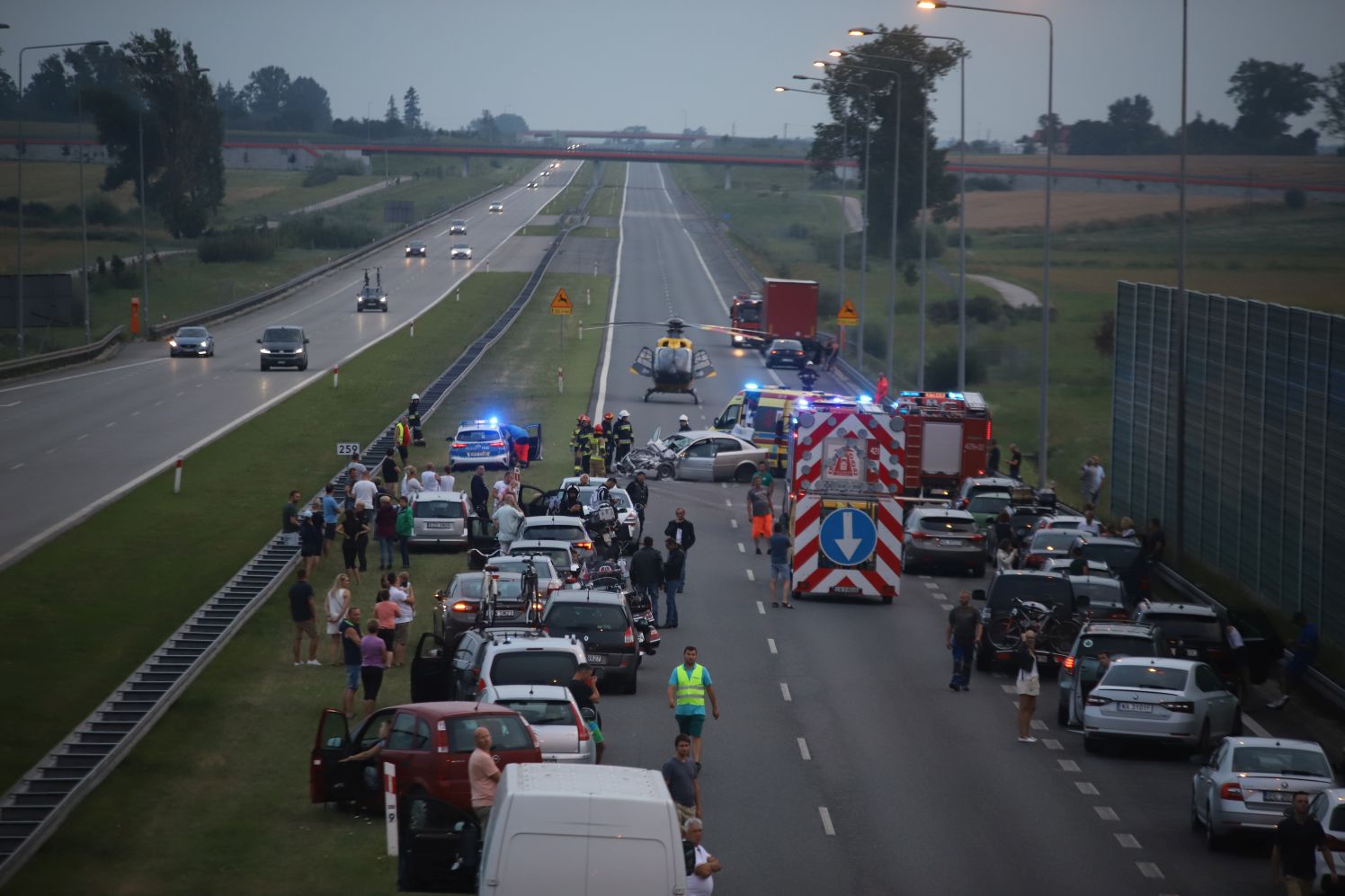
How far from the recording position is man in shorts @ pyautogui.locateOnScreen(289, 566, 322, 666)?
27469mm

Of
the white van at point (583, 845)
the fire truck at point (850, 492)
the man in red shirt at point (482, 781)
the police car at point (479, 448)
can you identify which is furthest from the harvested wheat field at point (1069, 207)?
the white van at point (583, 845)

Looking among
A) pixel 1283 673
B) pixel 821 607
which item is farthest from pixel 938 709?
pixel 821 607

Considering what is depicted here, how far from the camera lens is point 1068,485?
185ft

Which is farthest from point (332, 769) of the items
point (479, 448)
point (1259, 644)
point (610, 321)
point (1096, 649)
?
point (610, 321)

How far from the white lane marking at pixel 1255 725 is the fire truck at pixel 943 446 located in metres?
20.0

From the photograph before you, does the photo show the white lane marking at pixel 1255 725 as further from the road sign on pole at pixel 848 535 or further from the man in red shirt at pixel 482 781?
the man in red shirt at pixel 482 781

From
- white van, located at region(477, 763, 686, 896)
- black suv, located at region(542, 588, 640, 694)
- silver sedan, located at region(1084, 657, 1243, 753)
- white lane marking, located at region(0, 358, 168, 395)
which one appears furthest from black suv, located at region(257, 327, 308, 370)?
white van, located at region(477, 763, 686, 896)

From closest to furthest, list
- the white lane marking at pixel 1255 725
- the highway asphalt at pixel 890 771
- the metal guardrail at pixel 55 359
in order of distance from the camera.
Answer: the highway asphalt at pixel 890 771 → the white lane marking at pixel 1255 725 → the metal guardrail at pixel 55 359

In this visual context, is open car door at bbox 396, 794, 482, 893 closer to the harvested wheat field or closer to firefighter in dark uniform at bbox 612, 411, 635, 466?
firefighter in dark uniform at bbox 612, 411, 635, 466

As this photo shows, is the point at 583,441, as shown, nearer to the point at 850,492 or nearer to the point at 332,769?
the point at 850,492

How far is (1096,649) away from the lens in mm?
25516

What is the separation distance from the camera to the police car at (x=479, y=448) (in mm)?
47594

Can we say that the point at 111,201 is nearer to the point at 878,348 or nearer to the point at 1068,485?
the point at 878,348

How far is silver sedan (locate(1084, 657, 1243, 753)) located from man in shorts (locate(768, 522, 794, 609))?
10.4m
